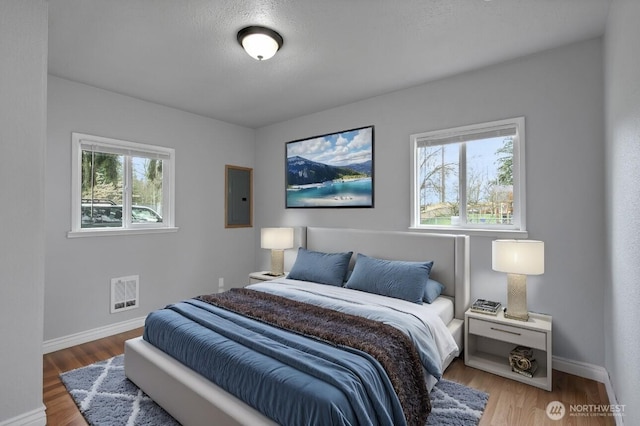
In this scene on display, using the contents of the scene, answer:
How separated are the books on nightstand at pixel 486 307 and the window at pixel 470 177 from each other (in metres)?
0.68

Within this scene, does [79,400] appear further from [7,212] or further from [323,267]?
[323,267]

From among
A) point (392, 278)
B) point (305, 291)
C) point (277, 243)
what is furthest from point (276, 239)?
point (392, 278)

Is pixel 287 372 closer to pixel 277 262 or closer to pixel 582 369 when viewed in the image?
pixel 582 369

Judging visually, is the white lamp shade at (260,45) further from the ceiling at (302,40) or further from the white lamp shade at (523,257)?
the white lamp shade at (523,257)

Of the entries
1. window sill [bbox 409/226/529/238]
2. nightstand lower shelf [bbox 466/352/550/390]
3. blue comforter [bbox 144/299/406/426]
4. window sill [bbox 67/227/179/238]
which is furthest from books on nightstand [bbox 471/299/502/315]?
window sill [bbox 67/227/179/238]

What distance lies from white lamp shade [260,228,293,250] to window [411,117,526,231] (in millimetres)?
1622

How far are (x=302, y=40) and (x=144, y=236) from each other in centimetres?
285

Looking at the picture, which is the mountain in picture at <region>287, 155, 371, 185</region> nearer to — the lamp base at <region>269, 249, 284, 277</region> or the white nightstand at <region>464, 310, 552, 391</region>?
the lamp base at <region>269, 249, 284, 277</region>

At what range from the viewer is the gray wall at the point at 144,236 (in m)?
3.11

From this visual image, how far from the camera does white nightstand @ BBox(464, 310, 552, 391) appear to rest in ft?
7.78

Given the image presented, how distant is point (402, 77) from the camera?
10.3 feet

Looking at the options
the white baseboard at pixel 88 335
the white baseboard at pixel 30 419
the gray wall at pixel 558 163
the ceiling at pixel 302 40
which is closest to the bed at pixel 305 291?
the gray wall at pixel 558 163

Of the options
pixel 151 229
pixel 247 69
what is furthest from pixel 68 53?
pixel 151 229

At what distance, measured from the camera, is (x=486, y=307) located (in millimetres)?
2691
